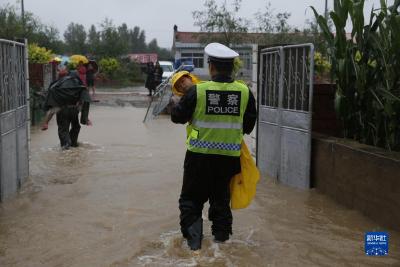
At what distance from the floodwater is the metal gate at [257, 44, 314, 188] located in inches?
12.2

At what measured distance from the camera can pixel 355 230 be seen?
5598 millimetres

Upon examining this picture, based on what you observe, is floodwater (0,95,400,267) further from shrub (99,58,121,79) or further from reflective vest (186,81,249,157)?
shrub (99,58,121,79)

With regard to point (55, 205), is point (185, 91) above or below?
above

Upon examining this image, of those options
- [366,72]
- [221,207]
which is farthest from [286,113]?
[221,207]

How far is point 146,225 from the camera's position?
5.85 metres

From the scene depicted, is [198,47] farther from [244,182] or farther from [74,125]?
[244,182]

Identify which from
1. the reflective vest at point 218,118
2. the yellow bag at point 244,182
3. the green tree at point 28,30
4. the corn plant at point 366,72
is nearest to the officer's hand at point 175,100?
the reflective vest at point 218,118

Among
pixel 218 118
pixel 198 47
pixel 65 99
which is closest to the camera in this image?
pixel 218 118

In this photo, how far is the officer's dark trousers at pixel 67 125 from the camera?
34.9 feet

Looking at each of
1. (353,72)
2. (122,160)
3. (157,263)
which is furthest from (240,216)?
(122,160)

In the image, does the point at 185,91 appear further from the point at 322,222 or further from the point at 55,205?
the point at 55,205

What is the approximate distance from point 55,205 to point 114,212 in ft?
2.70

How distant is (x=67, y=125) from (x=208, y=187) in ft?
21.1
